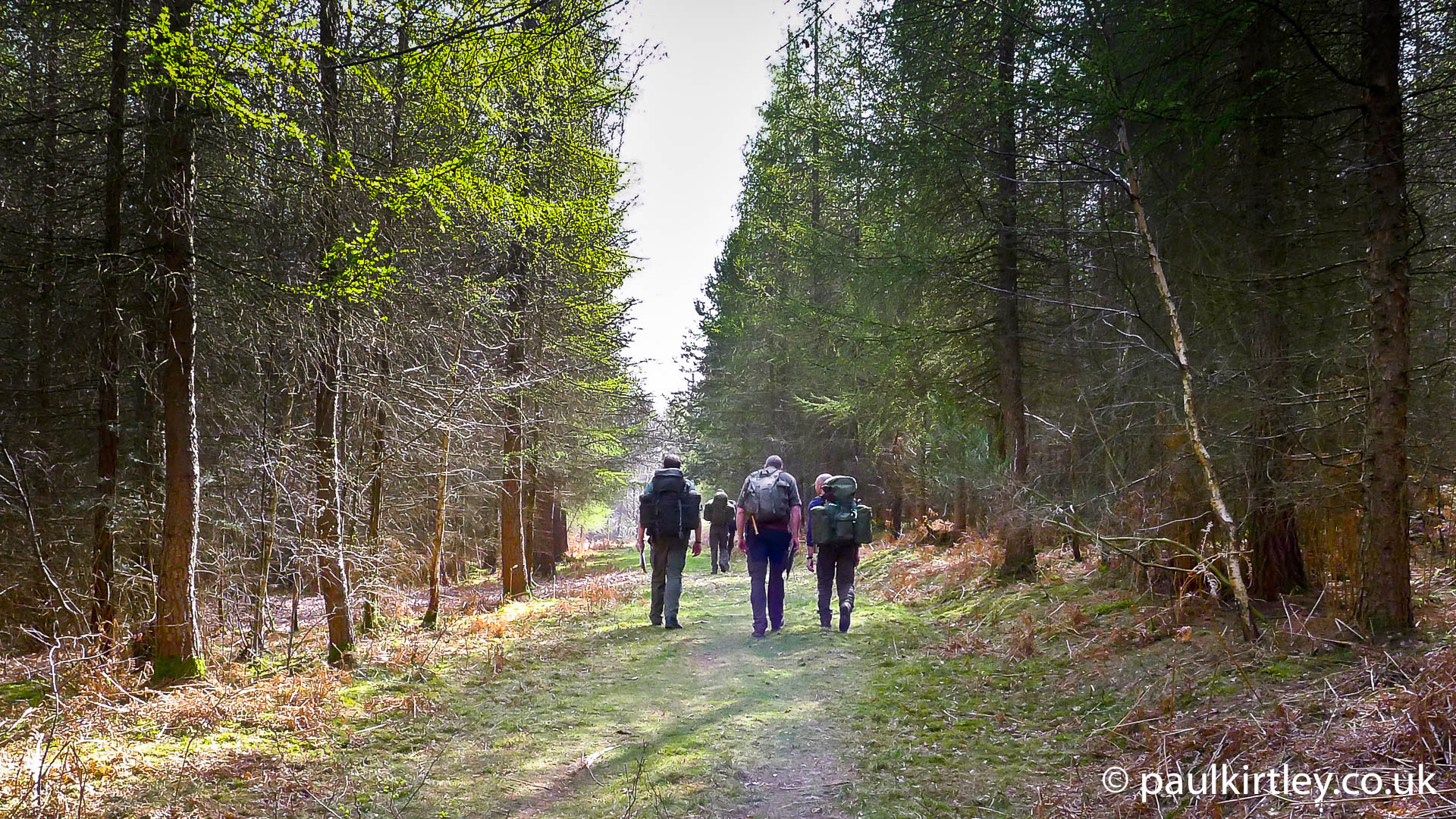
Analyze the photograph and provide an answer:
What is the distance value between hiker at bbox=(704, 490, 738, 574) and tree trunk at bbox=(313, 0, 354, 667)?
9829mm

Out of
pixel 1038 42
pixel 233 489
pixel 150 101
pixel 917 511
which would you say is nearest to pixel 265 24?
pixel 150 101

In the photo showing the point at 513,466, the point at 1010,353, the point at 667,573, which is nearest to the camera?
the point at 667,573

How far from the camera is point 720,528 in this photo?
1797 centimetres

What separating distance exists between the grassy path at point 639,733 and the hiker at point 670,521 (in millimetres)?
719

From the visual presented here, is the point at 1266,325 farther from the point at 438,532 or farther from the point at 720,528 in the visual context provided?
the point at 720,528

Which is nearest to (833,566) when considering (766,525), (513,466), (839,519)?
(839,519)

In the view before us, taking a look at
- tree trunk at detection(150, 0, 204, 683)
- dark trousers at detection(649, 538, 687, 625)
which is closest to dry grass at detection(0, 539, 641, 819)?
tree trunk at detection(150, 0, 204, 683)

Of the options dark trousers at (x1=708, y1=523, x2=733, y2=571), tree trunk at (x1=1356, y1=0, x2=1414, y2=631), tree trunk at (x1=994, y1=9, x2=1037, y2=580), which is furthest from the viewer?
dark trousers at (x1=708, y1=523, x2=733, y2=571)

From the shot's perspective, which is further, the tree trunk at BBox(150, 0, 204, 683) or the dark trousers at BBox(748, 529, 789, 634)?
the dark trousers at BBox(748, 529, 789, 634)

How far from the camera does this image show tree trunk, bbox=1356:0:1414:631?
4.76m

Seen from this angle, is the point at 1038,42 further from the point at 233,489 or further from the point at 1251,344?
the point at 233,489

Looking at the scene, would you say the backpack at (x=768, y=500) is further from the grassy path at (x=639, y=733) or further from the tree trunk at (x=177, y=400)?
the tree trunk at (x=177, y=400)

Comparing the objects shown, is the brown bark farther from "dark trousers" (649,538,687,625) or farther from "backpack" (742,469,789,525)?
"dark trousers" (649,538,687,625)

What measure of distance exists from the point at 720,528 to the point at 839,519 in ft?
30.5
